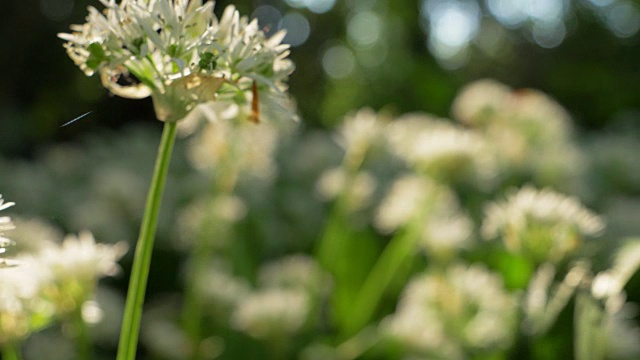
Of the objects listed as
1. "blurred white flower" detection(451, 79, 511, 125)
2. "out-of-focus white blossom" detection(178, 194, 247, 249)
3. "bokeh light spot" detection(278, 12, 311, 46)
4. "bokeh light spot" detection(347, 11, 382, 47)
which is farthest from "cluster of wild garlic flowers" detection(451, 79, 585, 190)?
"bokeh light spot" detection(347, 11, 382, 47)

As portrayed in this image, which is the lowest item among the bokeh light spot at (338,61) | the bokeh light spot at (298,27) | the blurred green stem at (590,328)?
the blurred green stem at (590,328)

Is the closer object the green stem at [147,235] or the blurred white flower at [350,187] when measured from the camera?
the green stem at [147,235]

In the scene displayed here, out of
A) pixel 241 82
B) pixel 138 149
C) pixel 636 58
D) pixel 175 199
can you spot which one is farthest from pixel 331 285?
pixel 636 58

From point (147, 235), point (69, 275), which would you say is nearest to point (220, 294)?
point (69, 275)

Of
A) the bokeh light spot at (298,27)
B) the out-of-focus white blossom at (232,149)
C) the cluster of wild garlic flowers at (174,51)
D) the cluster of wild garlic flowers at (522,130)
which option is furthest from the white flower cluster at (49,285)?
the bokeh light spot at (298,27)

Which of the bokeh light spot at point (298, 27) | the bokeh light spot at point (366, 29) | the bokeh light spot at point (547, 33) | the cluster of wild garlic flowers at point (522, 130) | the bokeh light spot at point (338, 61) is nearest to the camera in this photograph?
the cluster of wild garlic flowers at point (522, 130)

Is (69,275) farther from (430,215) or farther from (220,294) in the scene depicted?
(430,215)

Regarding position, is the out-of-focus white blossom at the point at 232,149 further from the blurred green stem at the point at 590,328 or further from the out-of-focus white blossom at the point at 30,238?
the blurred green stem at the point at 590,328
